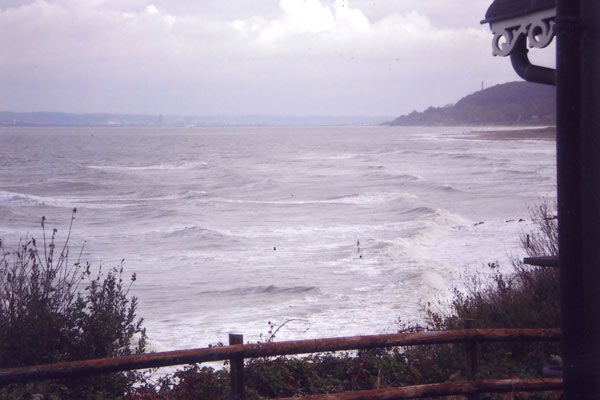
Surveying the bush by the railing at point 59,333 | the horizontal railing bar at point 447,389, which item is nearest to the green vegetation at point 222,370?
the bush by the railing at point 59,333

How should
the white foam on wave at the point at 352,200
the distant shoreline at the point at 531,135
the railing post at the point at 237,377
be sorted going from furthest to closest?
the distant shoreline at the point at 531,135
the white foam on wave at the point at 352,200
the railing post at the point at 237,377

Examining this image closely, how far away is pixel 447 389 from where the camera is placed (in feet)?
15.4

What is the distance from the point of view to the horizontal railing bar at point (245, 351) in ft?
13.3

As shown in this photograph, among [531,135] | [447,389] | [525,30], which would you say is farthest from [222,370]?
[531,135]

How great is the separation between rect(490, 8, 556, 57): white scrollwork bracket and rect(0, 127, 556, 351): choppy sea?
7001 millimetres

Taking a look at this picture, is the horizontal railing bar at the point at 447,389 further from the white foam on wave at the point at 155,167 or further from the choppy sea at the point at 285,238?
the white foam on wave at the point at 155,167

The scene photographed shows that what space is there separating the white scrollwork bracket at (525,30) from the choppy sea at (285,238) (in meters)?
7.00

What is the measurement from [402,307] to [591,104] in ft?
38.3

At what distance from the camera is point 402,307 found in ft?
47.0

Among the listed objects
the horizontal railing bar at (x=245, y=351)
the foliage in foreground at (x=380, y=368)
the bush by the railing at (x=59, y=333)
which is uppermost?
the horizontal railing bar at (x=245, y=351)

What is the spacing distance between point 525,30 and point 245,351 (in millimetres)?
3367

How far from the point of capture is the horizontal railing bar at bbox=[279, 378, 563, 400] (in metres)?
4.52

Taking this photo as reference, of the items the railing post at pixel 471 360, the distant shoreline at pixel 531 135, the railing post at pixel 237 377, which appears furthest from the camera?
the distant shoreline at pixel 531 135

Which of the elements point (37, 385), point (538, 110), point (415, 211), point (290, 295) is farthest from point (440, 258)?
point (538, 110)
